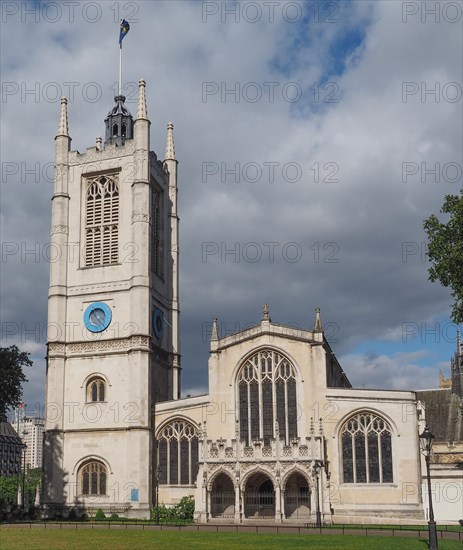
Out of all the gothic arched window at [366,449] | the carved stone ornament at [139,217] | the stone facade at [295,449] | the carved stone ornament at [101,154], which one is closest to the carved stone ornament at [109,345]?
the stone facade at [295,449]

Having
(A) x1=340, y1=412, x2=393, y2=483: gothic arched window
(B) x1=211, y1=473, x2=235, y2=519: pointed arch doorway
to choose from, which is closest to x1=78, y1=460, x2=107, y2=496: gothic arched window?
(B) x1=211, y1=473, x2=235, y2=519: pointed arch doorway

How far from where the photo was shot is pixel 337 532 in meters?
39.8

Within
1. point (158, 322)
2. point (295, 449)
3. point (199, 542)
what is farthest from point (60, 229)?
point (199, 542)

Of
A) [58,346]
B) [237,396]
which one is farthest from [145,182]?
[237,396]

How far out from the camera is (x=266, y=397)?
5325 cm

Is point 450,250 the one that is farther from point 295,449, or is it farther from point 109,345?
point 109,345

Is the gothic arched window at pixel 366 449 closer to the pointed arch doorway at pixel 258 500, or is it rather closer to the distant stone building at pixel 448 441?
the distant stone building at pixel 448 441

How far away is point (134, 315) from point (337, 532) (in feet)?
80.0

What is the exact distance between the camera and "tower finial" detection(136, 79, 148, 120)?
2452 inches

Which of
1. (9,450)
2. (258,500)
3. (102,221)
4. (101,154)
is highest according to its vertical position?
(101,154)

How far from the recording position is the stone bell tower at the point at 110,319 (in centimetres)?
5494

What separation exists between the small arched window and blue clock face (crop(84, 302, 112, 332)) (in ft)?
13.3

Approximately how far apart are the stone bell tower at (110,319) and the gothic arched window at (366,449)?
14.7 m

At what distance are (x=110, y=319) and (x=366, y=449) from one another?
72.9 feet
